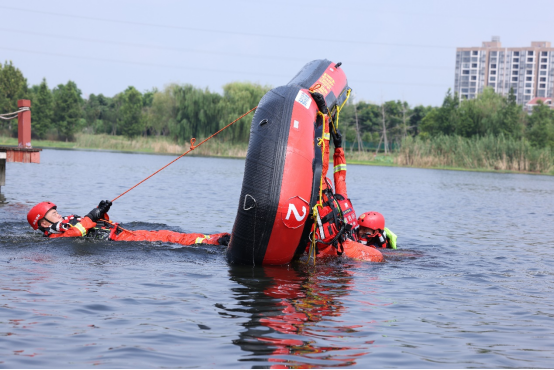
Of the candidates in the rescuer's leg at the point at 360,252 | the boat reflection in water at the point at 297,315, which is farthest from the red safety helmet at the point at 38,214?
the rescuer's leg at the point at 360,252

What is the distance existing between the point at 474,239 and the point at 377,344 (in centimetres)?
781

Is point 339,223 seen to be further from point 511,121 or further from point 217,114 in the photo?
point 511,121

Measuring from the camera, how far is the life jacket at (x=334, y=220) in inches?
324

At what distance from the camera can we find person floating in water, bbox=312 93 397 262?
827cm

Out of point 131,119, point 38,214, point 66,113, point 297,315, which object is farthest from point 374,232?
point 131,119

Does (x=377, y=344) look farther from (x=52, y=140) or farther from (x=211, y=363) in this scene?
(x=52, y=140)

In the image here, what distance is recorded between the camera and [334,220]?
833 centimetres

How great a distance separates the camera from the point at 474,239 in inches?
487

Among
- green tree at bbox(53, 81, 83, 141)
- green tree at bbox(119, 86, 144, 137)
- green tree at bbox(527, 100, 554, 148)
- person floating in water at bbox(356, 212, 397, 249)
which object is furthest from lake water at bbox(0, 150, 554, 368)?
green tree at bbox(119, 86, 144, 137)

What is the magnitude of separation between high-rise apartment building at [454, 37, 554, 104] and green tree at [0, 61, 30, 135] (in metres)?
123

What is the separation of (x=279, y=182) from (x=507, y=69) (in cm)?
17175

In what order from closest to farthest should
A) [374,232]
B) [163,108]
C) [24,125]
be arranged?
1. [374,232]
2. [24,125]
3. [163,108]

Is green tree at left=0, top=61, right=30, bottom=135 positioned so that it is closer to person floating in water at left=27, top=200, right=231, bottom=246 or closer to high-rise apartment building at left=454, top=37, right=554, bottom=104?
person floating in water at left=27, top=200, right=231, bottom=246

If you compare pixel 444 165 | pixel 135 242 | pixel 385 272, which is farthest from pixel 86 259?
pixel 444 165
